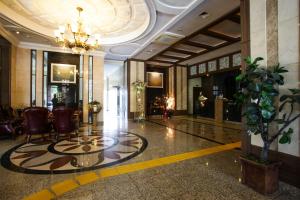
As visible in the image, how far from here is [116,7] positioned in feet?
15.0

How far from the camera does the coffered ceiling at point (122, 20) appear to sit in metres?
4.30

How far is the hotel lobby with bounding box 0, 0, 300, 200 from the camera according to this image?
2268mm

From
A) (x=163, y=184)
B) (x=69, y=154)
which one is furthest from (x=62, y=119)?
(x=163, y=184)

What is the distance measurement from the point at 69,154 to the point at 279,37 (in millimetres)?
4656

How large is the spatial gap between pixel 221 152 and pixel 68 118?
4.47 meters

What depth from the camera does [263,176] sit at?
2152mm

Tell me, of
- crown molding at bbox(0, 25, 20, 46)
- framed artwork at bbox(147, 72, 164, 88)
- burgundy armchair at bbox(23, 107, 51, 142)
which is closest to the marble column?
crown molding at bbox(0, 25, 20, 46)

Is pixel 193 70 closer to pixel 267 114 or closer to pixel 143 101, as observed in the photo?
pixel 143 101

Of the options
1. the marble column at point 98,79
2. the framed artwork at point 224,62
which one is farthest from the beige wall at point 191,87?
the marble column at point 98,79

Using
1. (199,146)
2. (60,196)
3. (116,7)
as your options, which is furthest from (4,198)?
(116,7)

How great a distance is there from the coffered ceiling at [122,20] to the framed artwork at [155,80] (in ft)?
12.5

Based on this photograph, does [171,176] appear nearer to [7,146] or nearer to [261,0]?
[261,0]

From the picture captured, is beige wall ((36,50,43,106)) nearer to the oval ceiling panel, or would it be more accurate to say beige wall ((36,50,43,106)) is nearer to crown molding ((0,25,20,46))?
crown molding ((0,25,20,46))

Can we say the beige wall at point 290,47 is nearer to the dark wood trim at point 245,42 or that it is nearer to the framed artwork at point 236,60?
the dark wood trim at point 245,42
